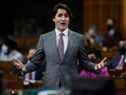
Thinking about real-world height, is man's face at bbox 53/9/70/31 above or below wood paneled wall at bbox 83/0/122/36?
below

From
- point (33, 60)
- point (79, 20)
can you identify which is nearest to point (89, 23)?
point (79, 20)

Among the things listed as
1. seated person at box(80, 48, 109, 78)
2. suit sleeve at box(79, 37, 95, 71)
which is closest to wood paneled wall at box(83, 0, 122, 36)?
seated person at box(80, 48, 109, 78)

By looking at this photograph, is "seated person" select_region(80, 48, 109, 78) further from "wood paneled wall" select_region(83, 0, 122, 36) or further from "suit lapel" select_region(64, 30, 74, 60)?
"wood paneled wall" select_region(83, 0, 122, 36)

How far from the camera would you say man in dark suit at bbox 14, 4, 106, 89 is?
28.4 feet

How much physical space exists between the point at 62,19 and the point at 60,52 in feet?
1.29

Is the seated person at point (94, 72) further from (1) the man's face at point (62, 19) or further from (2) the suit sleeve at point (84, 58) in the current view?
(1) the man's face at point (62, 19)

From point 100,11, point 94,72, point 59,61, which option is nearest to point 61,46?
point 59,61

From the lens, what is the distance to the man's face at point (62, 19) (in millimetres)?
8734

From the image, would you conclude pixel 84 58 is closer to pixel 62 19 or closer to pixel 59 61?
pixel 59 61

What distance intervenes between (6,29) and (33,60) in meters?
13.7

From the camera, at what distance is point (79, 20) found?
21.5m

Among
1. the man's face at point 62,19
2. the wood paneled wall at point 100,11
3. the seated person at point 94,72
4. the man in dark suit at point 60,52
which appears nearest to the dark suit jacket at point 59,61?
the man in dark suit at point 60,52

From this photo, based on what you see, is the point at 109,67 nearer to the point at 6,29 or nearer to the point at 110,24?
the point at 110,24

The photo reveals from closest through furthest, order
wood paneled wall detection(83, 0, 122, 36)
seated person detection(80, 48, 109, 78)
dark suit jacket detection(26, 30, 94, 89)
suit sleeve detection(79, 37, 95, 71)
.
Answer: dark suit jacket detection(26, 30, 94, 89) < suit sleeve detection(79, 37, 95, 71) < seated person detection(80, 48, 109, 78) < wood paneled wall detection(83, 0, 122, 36)
